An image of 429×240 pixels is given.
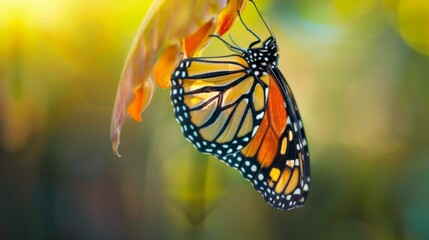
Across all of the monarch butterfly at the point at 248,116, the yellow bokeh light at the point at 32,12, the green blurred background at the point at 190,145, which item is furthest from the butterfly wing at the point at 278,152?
the yellow bokeh light at the point at 32,12

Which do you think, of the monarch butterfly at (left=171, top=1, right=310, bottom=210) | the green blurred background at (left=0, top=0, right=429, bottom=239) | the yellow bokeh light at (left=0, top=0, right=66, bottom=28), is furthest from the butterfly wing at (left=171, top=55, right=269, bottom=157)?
the yellow bokeh light at (left=0, top=0, right=66, bottom=28)

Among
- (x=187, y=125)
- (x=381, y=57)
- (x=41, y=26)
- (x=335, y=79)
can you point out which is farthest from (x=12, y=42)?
(x=381, y=57)

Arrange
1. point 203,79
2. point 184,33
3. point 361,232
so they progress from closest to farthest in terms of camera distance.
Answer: point 184,33, point 203,79, point 361,232

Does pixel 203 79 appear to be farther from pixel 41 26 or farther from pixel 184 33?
pixel 41 26

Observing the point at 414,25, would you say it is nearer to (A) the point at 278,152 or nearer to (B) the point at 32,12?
(A) the point at 278,152

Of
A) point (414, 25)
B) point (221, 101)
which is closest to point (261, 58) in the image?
point (221, 101)

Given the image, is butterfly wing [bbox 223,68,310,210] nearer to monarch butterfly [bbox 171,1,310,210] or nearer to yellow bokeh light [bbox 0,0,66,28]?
monarch butterfly [bbox 171,1,310,210]
